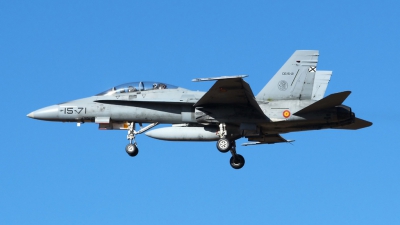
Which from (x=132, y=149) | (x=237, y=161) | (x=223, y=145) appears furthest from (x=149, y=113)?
(x=237, y=161)

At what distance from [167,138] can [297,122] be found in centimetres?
548

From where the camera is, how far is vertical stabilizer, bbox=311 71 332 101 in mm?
37750

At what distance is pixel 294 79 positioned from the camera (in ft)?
111

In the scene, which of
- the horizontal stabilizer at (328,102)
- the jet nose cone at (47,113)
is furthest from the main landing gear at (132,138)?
the horizontal stabilizer at (328,102)

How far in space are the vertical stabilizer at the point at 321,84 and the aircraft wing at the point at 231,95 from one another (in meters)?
5.08

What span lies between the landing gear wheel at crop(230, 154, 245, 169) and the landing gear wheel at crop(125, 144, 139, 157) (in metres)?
4.21

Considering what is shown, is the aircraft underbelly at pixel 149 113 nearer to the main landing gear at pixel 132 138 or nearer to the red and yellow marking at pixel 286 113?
the main landing gear at pixel 132 138

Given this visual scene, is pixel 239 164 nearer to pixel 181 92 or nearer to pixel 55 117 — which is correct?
pixel 181 92

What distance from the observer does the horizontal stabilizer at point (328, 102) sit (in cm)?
3133

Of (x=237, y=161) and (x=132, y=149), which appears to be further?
(x=237, y=161)

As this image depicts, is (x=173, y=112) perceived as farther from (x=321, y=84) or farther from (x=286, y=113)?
(x=321, y=84)

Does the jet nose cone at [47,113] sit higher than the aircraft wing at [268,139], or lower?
higher

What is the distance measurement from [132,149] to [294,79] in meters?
7.15

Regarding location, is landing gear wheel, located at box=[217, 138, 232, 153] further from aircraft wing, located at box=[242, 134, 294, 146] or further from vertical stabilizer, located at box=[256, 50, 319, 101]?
aircraft wing, located at box=[242, 134, 294, 146]
